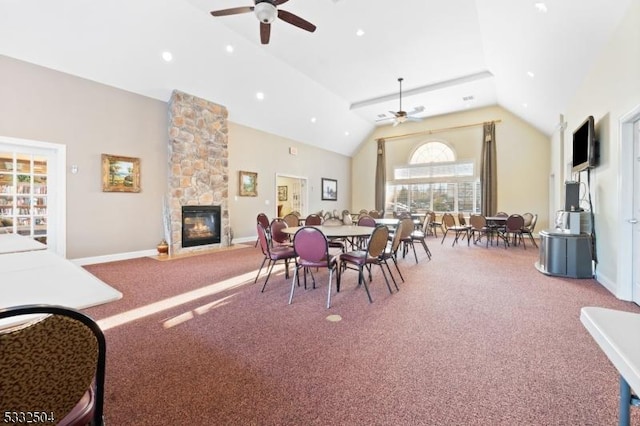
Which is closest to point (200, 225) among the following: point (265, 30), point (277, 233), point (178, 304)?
point (277, 233)

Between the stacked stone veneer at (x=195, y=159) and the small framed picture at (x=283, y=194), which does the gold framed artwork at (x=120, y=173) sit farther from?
the small framed picture at (x=283, y=194)

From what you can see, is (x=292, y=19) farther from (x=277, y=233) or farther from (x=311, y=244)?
(x=277, y=233)

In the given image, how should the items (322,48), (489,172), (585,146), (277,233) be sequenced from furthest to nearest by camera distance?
(489,172) → (322,48) → (277,233) → (585,146)

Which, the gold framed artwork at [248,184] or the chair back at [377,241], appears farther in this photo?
the gold framed artwork at [248,184]

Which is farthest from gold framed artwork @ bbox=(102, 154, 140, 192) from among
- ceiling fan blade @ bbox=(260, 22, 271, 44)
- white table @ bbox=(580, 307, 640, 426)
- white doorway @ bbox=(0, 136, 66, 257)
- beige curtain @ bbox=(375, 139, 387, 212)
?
beige curtain @ bbox=(375, 139, 387, 212)

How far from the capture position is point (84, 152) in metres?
5.09

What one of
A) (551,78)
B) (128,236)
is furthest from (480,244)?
(128,236)

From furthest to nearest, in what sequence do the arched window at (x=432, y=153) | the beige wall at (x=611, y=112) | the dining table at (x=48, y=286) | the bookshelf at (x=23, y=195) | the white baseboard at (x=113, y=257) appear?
the arched window at (x=432, y=153) → the white baseboard at (x=113, y=257) → the bookshelf at (x=23, y=195) → the beige wall at (x=611, y=112) → the dining table at (x=48, y=286)

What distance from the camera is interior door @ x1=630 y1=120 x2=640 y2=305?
3133mm

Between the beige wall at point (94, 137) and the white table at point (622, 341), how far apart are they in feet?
21.6

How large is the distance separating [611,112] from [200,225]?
23.9 ft

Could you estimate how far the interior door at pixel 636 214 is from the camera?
3.13 m

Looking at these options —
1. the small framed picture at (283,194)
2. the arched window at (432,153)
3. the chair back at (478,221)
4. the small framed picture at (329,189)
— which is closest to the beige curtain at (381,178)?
the arched window at (432,153)

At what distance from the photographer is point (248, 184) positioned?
26.1 feet
